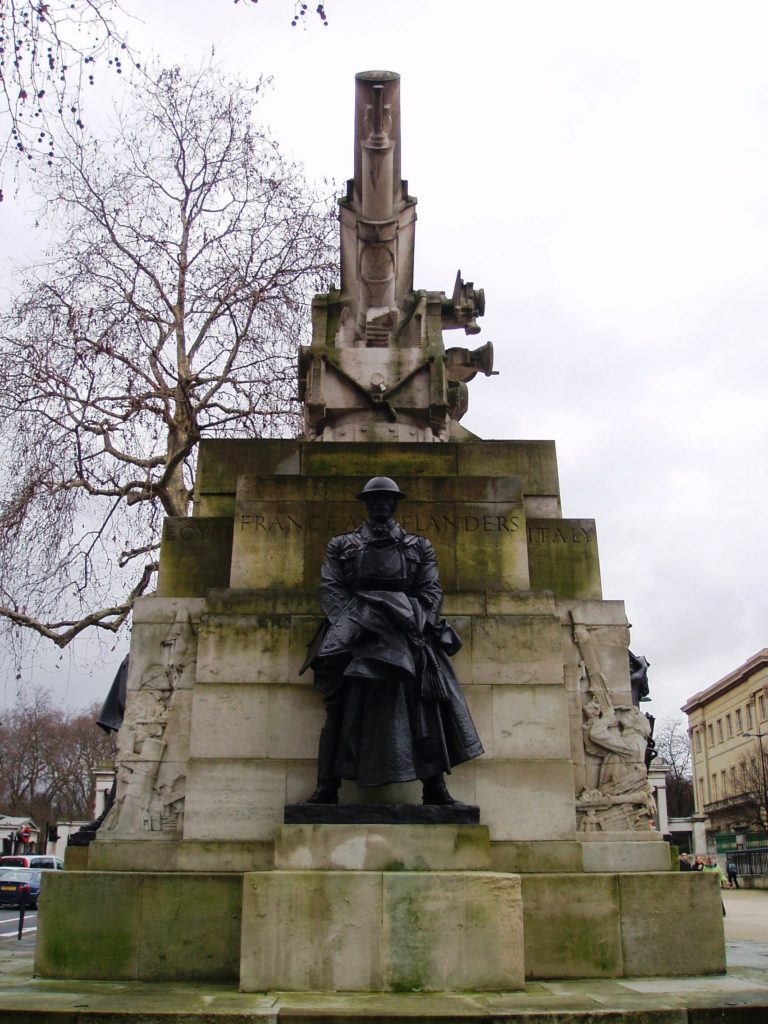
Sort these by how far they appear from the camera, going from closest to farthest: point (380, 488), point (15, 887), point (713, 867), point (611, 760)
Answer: point (380, 488), point (611, 760), point (15, 887), point (713, 867)

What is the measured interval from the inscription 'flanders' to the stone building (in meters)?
56.6

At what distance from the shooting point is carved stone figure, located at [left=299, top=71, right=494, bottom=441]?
39.7 feet

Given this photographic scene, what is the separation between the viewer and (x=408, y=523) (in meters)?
10.1

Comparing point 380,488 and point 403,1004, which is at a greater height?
point 380,488

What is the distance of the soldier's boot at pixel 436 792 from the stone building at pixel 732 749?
189 feet

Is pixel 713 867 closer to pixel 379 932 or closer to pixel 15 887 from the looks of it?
pixel 15 887

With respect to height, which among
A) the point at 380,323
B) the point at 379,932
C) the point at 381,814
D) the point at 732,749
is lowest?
the point at 379,932

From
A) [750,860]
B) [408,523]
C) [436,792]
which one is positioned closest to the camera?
[436,792]

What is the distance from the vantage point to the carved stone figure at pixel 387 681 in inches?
321

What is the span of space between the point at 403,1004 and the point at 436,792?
6.57 feet

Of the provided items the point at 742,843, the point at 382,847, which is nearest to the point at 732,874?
the point at 742,843

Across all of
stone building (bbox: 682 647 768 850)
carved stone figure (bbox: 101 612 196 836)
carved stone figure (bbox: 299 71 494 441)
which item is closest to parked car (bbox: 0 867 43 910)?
carved stone figure (bbox: 299 71 494 441)

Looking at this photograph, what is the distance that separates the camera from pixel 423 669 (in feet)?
27.3

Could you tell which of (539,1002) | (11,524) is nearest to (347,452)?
(539,1002)
